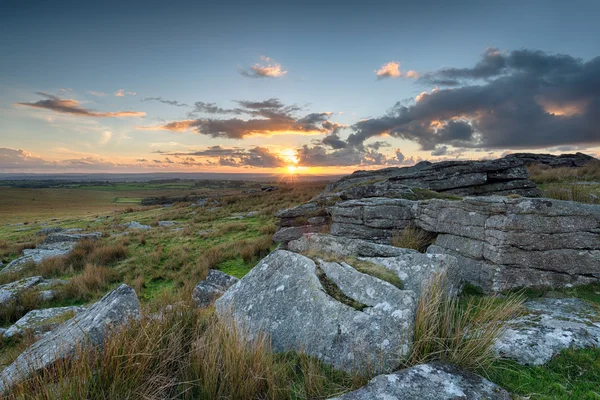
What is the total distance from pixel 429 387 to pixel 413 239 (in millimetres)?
6369

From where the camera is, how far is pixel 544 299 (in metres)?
5.67

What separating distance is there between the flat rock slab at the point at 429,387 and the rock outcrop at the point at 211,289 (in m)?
4.80

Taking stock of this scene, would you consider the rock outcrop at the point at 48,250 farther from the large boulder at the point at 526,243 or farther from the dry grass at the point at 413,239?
the large boulder at the point at 526,243

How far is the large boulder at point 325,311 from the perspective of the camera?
3729 mm

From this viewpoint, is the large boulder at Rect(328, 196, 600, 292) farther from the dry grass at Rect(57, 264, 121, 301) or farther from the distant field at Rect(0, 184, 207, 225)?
the distant field at Rect(0, 184, 207, 225)

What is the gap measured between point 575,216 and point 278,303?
686 cm

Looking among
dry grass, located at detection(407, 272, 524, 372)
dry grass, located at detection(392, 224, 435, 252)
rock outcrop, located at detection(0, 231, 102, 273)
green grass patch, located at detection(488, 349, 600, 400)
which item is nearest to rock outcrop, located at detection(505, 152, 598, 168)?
dry grass, located at detection(392, 224, 435, 252)

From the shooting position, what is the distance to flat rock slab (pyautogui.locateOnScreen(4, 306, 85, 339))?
23.9 feet

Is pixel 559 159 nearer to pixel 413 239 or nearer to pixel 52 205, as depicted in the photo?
pixel 413 239

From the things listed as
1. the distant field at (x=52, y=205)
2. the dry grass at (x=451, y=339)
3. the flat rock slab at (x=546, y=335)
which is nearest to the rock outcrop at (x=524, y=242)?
the flat rock slab at (x=546, y=335)

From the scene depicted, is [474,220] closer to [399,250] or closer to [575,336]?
[399,250]

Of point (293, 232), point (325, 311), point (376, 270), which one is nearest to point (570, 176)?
point (293, 232)

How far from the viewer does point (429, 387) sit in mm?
2951

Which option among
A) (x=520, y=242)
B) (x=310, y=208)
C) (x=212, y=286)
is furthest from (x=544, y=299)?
(x=310, y=208)
